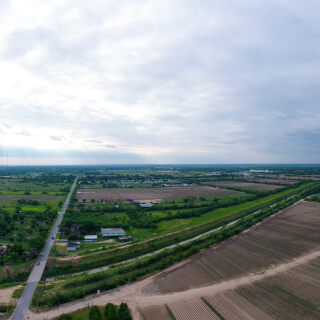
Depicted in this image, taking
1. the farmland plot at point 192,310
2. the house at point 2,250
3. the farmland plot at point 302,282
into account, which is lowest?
the farmland plot at point 192,310

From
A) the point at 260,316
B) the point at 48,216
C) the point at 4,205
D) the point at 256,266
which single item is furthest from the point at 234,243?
the point at 4,205

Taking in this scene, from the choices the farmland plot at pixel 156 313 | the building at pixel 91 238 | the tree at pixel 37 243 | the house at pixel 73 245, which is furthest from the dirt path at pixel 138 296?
the building at pixel 91 238

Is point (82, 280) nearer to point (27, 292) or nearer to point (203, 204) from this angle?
point (27, 292)

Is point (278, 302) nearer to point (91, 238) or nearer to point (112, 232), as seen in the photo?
point (112, 232)

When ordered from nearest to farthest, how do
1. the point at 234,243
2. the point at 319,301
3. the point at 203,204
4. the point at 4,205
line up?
1. the point at 319,301
2. the point at 234,243
3. the point at 4,205
4. the point at 203,204

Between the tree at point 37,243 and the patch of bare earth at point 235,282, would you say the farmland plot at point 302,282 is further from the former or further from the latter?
the tree at point 37,243

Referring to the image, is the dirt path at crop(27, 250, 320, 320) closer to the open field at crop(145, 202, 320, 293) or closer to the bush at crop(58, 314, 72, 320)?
the open field at crop(145, 202, 320, 293)

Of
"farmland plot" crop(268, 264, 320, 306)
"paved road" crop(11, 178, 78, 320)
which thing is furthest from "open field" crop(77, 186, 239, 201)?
"farmland plot" crop(268, 264, 320, 306)
